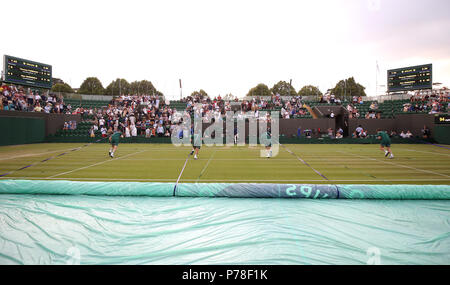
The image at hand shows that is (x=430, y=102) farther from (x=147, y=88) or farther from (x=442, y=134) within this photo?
(x=147, y=88)

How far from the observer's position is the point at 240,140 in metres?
27.3

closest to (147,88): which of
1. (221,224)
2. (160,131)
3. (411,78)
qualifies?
(160,131)

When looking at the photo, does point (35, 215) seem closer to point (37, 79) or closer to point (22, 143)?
point (22, 143)

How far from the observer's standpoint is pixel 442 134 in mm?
24609

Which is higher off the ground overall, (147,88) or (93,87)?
(147,88)

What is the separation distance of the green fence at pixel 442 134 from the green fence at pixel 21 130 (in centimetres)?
4705

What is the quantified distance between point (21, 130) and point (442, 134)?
1875 inches

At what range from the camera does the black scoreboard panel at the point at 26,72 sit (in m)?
26.3

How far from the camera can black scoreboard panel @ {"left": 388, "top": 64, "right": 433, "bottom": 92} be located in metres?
32.9

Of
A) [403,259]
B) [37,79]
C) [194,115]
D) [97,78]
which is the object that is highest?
[97,78]

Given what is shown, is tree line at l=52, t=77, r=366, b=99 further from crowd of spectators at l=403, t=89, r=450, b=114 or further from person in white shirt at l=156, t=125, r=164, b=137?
person in white shirt at l=156, t=125, r=164, b=137

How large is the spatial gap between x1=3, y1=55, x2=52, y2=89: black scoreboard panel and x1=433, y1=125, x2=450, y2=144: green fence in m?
50.2
